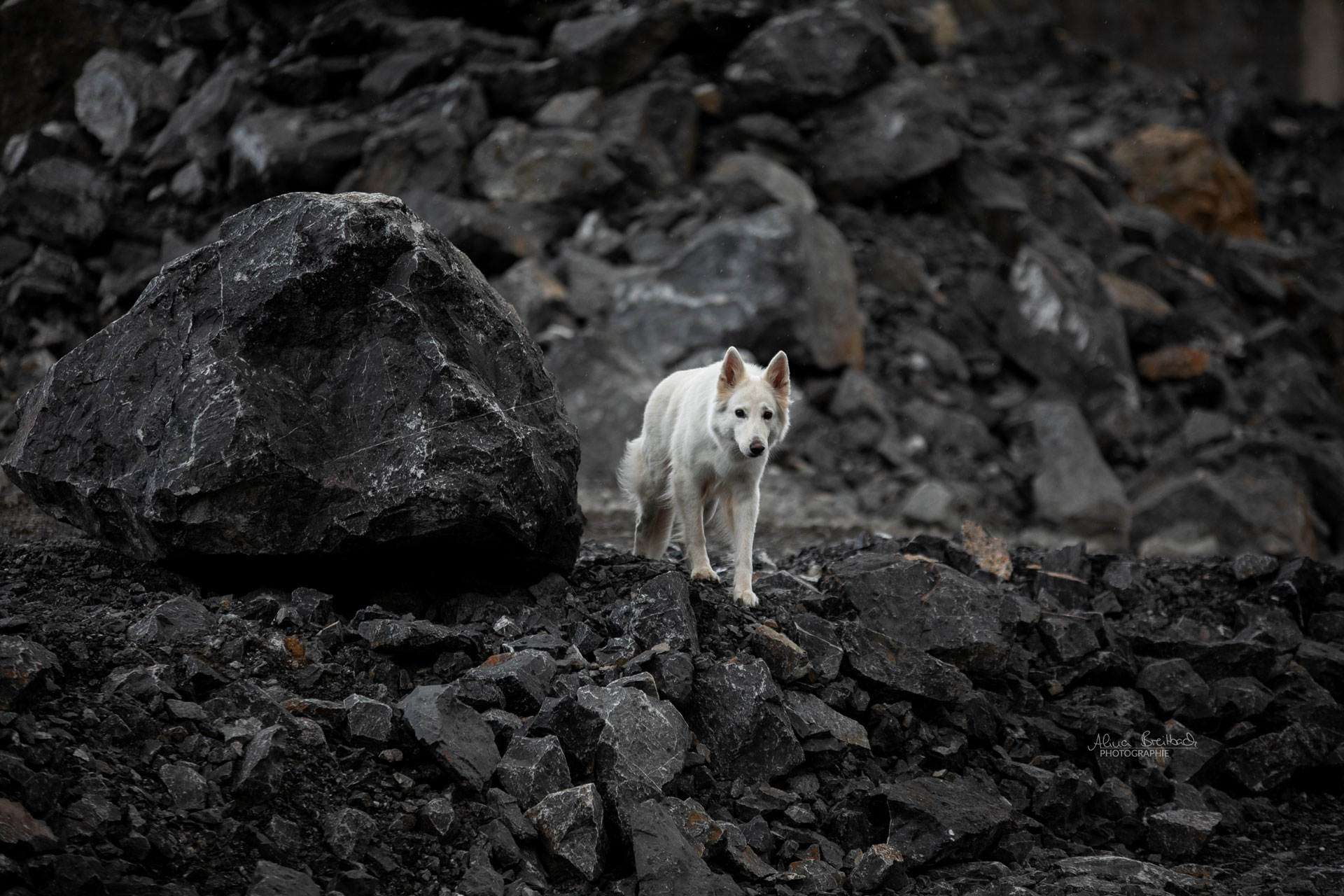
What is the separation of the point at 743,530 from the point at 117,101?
20782 mm

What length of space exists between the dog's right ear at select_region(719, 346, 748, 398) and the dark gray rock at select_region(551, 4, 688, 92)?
18.5 m

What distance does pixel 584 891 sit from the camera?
4539 millimetres

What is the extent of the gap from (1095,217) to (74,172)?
2269 cm

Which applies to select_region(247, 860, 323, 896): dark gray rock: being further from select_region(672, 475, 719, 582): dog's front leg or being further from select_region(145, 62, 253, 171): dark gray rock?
select_region(145, 62, 253, 171): dark gray rock

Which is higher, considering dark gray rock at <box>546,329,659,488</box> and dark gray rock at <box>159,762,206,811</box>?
dark gray rock at <box>159,762,206,811</box>

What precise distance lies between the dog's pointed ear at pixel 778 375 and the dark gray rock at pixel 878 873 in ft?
10.2

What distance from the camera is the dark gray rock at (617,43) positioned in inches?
922

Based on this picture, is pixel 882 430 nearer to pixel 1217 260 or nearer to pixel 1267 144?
pixel 1217 260

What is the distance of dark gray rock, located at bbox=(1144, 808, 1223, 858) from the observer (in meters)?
5.92

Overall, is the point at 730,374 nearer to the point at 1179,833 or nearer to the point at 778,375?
the point at 778,375

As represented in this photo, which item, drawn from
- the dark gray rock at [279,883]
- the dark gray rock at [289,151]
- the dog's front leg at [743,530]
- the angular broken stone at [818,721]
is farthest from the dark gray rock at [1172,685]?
the dark gray rock at [289,151]

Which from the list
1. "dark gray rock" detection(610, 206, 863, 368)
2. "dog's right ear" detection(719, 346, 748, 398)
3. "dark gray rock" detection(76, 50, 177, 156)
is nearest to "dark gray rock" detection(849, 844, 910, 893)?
"dog's right ear" detection(719, 346, 748, 398)

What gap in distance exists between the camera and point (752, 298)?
1734cm

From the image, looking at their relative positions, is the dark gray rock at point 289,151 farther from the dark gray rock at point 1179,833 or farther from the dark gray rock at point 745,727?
the dark gray rock at point 1179,833
